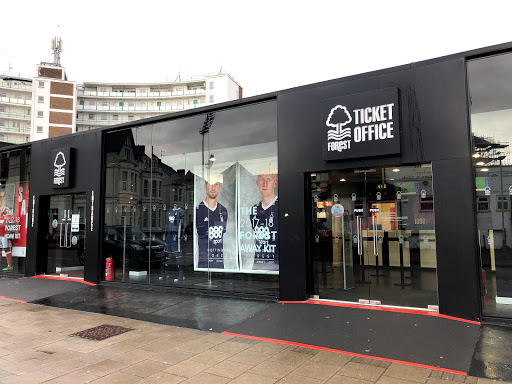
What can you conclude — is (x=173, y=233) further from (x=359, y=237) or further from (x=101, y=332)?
(x=359, y=237)

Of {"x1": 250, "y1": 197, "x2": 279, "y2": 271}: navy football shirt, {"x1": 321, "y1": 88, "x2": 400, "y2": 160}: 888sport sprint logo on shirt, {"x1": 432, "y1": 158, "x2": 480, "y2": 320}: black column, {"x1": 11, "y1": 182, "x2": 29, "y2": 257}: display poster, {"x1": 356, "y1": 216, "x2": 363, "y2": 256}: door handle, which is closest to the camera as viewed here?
{"x1": 432, "y1": 158, "x2": 480, "y2": 320}: black column

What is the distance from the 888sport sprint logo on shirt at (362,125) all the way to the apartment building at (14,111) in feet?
252

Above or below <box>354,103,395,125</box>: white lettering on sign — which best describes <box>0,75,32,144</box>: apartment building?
above

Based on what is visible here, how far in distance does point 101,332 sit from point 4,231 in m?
9.44

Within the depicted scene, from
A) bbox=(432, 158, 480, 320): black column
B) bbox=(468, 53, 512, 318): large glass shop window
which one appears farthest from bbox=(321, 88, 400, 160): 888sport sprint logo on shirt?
bbox=(468, 53, 512, 318): large glass shop window

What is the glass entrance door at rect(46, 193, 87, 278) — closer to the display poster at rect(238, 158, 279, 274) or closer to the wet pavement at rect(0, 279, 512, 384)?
the wet pavement at rect(0, 279, 512, 384)

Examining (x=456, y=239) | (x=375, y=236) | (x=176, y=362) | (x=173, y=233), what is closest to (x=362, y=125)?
(x=375, y=236)

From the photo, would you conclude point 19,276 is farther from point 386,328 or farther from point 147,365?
point 386,328

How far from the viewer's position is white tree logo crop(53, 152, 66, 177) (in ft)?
35.3

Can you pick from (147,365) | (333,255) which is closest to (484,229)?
(333,255)

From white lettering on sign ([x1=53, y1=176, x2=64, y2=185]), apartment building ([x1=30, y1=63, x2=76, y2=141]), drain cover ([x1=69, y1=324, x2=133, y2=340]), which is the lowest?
drain cover ([x1=69, y1=324, x2=133, y2=340])

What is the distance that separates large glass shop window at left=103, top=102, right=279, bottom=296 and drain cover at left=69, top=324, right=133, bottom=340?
265 centimetres

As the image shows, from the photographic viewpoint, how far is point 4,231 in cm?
1271

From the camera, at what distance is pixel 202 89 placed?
74.8 meters
